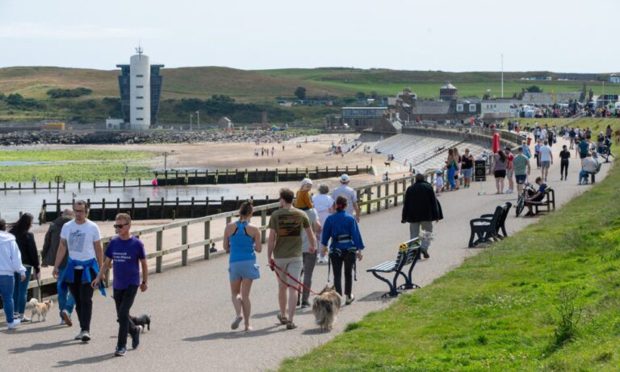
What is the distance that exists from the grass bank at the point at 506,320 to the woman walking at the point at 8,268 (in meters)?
4.25

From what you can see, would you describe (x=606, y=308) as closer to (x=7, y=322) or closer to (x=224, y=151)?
(x=7, y=322)

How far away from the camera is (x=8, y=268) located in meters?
14.6

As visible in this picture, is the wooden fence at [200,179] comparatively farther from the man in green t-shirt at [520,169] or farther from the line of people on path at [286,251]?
the line of people on path at [286,251]

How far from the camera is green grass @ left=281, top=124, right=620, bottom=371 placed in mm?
11227

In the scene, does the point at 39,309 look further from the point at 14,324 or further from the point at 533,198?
the point at 533,198

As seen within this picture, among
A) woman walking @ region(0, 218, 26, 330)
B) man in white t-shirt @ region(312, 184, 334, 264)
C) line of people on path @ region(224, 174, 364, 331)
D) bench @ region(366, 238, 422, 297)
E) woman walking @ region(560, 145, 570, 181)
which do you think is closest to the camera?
line of people on path @ region(224, 174, 364, 331)

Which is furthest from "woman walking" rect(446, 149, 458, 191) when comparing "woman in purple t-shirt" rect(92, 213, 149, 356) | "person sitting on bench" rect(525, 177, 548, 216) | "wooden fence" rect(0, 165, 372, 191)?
"wooden fence" rect(0, 165, 372, 191)

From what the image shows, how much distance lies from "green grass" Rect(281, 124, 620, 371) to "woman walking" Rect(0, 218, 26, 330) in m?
4.24

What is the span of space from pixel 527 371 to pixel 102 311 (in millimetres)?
7545

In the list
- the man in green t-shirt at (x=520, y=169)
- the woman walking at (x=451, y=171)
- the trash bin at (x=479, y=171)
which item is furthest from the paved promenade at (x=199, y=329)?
the trash bin at (x=479, y=171)

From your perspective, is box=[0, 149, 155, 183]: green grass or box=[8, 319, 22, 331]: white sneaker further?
box=[0, 149, 155, 183]: green grass

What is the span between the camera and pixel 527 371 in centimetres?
1047

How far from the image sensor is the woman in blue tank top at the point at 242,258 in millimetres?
14070

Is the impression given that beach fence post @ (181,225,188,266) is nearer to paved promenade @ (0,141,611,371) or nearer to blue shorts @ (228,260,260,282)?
paved promenade @ (0,141,611,371)
